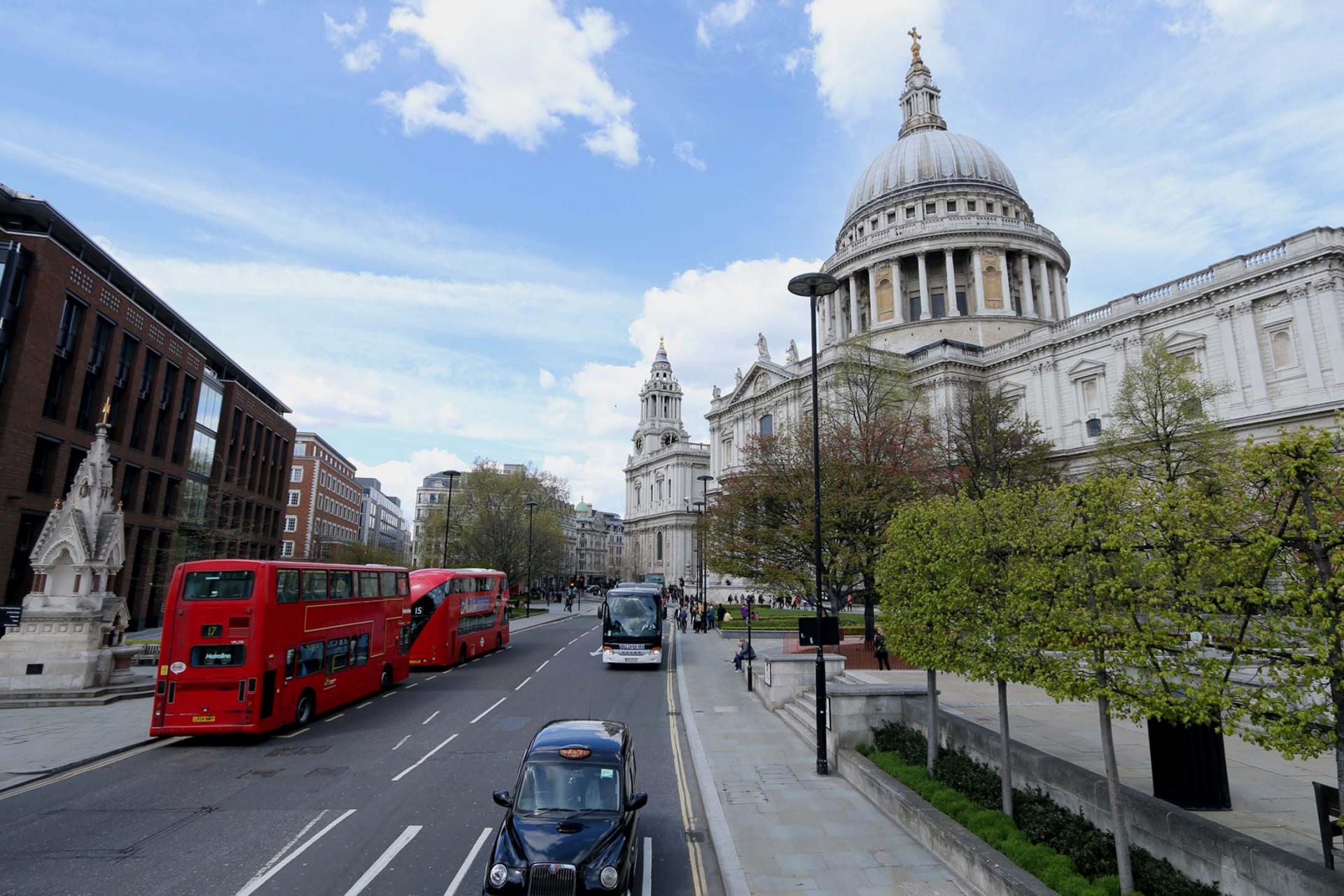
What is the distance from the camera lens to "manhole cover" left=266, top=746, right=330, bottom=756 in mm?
13484

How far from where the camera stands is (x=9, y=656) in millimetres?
18406

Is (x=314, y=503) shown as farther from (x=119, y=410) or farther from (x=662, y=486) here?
(x=662, y=486)

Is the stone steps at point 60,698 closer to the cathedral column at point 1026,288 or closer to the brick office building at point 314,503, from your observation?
the brick office building at point 314,503

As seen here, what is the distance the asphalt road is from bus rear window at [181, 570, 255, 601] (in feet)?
10.4

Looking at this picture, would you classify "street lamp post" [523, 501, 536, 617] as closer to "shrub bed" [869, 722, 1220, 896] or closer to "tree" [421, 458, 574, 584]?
"tree" [421, 458, 574, 584]

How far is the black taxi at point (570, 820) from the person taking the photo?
261 inches

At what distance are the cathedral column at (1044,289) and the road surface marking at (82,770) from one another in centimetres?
7094

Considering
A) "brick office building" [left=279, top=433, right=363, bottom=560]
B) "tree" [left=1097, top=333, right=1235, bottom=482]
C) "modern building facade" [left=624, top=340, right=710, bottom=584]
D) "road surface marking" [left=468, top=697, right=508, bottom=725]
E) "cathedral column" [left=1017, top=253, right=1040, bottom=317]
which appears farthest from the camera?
"modern building facade" [left=624, top=340, right=710, bottom=584]

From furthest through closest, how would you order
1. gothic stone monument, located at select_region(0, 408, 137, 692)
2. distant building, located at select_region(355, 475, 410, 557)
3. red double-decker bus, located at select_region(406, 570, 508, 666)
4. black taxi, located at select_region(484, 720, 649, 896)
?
distant building, located at select_region(355, 475, 410, 557)
red double-decker bus, located at select_region(406, 570, 508, 666)
gothic stone monument, located at select_region(0, 408, 137, 692)
black taxi, located at select_region(484, 720, 649, 896)

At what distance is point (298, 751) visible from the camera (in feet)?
45.0

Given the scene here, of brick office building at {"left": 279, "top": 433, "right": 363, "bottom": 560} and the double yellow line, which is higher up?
brick office building at {"left": 279, "top": 433, "right": 363, "bottom": 560}

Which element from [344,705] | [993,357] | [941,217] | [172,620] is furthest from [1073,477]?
[172,620]

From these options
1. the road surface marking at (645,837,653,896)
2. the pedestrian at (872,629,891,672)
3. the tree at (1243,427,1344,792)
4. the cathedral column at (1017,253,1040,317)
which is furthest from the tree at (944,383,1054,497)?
the cathedral column at (1017,253,1040,317)

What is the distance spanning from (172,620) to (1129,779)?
17.9 meters
